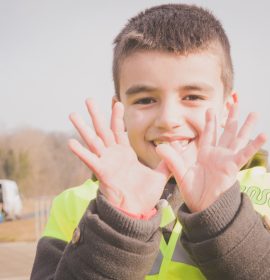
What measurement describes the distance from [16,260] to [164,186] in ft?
23.2

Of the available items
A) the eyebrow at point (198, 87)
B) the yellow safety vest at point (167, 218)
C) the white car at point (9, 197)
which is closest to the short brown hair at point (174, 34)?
the eyebrow at point (198, 87)

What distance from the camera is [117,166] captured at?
1.69m

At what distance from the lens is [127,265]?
1.58 metres

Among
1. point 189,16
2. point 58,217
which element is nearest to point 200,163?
point 58,217

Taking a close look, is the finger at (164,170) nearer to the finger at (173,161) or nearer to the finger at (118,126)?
the finger at (173,161)

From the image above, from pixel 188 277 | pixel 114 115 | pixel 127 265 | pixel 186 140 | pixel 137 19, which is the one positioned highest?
pixel 137 19

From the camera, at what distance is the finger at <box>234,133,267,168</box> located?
63.7 inches

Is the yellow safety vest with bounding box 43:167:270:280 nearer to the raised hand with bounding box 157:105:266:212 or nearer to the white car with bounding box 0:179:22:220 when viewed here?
the raised hand with bounding box 157:105:266:212

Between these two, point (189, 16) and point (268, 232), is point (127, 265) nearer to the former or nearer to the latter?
point (268, 232)

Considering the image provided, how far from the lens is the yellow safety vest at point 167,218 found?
186 centimetres

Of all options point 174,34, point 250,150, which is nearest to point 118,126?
point 250,150

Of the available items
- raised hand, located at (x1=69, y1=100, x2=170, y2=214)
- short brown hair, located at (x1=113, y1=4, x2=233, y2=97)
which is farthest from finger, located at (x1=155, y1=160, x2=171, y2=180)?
short brown hair, located at (x1=113, y1=4, x2=233, y2=97)

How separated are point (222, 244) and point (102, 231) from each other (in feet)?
1.16

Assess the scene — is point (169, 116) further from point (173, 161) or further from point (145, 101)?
point (173, 161)
